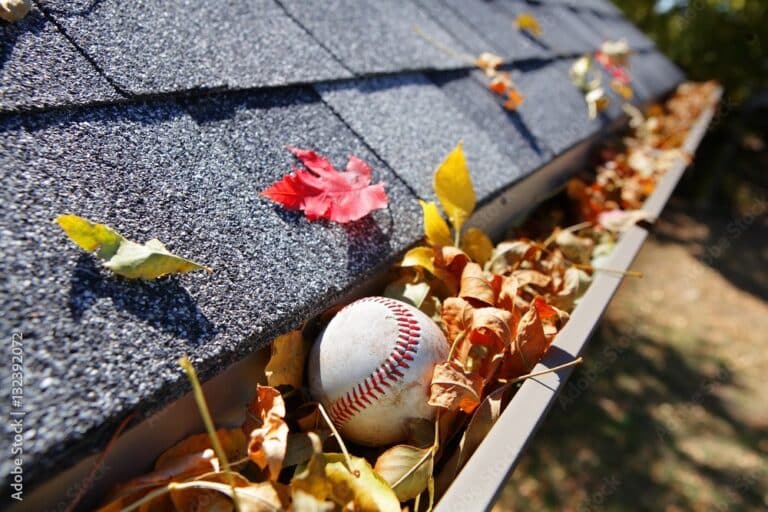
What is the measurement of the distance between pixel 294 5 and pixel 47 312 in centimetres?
128

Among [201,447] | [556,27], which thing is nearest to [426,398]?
[201,447]

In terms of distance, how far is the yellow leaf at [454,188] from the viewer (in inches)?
53.4

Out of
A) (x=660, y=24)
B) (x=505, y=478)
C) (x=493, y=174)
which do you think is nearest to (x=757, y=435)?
(x=493, y=174)

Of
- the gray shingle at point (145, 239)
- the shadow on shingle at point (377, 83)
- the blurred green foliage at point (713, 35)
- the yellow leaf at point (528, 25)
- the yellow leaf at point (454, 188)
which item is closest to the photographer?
the gray shingle at point (145, 239)

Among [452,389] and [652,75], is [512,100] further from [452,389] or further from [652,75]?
[652,75]

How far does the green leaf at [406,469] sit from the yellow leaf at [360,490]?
0.05 meters

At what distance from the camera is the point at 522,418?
100 cm

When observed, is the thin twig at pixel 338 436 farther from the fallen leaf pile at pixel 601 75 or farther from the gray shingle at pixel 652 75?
the gray shingle at pixel 652 75

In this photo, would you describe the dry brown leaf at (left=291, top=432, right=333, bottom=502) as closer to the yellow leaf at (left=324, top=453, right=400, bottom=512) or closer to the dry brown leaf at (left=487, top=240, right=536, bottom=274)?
the yellow leaf at (left=324, top=453, right=400, bottom=512)

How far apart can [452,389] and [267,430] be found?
1.12ft

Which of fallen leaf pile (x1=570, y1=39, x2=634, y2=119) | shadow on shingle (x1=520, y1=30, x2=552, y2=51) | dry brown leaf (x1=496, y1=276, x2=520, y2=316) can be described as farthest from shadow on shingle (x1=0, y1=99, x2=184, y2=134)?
shadow on shingle (x1=520, y1=30, x2=552, y2=51)

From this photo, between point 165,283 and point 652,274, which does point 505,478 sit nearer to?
point 165,283

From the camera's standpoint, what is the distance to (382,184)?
1314mm

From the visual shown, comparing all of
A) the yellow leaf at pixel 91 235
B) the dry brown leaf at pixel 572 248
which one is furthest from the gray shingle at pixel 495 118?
the yellow leaf at pixel 91 235
